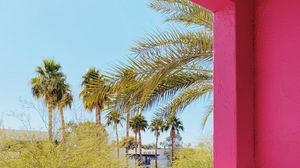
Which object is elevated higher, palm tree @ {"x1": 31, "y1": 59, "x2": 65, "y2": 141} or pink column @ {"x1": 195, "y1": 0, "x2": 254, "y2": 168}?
palm tree @ {"x1": 31, "y1": 59, "x2": 65, "y2": 141}

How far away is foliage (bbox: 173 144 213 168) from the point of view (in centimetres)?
728

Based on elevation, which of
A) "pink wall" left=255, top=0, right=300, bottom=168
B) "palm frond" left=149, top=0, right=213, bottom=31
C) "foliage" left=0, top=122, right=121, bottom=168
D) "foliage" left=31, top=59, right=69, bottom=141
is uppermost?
"foliage" left=31, top=59, right=69, bottom=141

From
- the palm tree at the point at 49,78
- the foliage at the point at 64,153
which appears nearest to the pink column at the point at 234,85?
the foliage at the point at 64,153

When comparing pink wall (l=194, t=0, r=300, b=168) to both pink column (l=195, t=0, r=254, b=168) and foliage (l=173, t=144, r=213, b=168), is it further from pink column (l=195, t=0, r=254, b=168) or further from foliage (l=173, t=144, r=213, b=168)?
foliage (l=173, t=144, r=213, b=168)

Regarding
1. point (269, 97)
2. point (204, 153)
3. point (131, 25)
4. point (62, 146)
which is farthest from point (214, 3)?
point (131, 25)

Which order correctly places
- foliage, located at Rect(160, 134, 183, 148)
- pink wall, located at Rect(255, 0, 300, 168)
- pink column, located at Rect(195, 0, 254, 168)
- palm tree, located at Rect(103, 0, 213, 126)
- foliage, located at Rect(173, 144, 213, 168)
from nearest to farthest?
1. pink wall, located at Rect(255, 0, 300, 168)
2. pink column, located at Rect(195, 0, 254, 168)
3. palm tree, located at Rect(103, 0, 213, 126)
4. foliage, located at Rect(173, 144, 213, 168)
5. foliage, located at Rect(160, 134, 183, 148)

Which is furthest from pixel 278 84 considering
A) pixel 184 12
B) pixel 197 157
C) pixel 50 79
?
pixel 50 79

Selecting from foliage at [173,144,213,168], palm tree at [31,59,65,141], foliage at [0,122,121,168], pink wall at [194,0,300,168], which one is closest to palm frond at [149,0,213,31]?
pink wall at [194,0,300,168]

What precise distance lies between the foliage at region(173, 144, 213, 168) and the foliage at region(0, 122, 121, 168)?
175 cm

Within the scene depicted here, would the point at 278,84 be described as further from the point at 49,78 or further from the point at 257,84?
the point at 49,78

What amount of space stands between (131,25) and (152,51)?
15268 millimetres

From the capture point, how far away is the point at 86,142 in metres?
6.62

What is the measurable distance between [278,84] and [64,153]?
4.96 metres

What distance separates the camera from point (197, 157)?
766 centimetres
